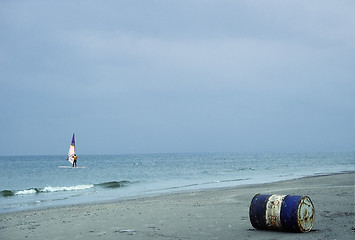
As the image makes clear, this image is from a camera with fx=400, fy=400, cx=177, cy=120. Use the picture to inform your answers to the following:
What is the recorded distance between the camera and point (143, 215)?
11.7m

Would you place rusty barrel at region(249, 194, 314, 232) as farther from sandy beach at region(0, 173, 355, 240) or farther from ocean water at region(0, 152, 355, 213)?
ocean water at region(0, 152, 355, 213)

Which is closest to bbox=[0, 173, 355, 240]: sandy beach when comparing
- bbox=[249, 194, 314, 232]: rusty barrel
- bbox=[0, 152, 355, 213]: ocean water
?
bbox=[249, 194, 314, 232]: rusty barrel

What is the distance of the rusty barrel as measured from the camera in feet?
25.8

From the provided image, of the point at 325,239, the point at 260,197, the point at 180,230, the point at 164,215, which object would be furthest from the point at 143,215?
the point at 325,239

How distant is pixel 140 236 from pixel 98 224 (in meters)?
2.21

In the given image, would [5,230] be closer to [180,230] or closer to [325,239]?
[180,230]

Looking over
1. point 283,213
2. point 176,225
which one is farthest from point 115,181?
point 283,213

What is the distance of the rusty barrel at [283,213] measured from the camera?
7.87 meters

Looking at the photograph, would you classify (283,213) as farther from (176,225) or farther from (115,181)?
(115,181)

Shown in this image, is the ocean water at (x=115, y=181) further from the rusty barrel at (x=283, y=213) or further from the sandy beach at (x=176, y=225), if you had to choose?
the rusty barrel at (x=283, y=213)

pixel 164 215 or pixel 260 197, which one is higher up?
pixel 260 197

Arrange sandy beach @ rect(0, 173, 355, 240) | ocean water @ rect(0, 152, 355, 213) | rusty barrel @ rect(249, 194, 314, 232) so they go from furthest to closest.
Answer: ocean water @ rect(0, 152, 355, 213) < sandy beach @ rect(0, 173, 355, 240) < rusty barrel @ rect(249, 194, 314, 232)

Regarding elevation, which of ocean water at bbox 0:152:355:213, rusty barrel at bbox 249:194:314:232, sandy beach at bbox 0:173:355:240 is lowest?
ocean water at bbox 0:152:355:213

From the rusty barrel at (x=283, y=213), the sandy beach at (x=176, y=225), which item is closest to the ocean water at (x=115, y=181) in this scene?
the sandy beach at (x=176, y=225)
